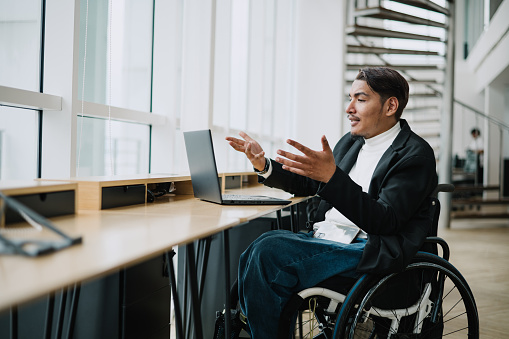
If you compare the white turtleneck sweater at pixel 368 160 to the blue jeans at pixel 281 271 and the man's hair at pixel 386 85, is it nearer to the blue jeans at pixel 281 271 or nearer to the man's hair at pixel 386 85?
the man's hair at pixel 386 85

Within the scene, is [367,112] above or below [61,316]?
above

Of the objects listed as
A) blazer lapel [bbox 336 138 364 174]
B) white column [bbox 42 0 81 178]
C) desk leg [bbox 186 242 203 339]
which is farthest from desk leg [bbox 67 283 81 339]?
blazer lapel [bbox 336 138 364 174]

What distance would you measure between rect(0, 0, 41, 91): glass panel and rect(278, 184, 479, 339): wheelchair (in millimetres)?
1525

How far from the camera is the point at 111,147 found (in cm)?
285

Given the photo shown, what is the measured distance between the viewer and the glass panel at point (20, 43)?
2053mm

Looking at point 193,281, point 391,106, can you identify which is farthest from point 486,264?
point 193,281

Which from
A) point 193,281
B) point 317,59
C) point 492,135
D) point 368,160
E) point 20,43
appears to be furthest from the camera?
point 492,135

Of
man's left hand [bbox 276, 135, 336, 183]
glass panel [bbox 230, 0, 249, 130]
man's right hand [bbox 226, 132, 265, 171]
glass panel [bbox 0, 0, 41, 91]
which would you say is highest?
glass panel [bbox 230, 0, 249, 130]

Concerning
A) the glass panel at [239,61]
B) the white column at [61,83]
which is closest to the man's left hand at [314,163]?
the white column at [61,83]

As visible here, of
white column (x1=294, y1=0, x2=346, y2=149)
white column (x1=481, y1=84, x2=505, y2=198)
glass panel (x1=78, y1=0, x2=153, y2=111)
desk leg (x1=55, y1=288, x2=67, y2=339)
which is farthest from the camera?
white column (x1=481, y1=84, x2=505, y2=198)

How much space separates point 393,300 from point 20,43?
6.09 feet

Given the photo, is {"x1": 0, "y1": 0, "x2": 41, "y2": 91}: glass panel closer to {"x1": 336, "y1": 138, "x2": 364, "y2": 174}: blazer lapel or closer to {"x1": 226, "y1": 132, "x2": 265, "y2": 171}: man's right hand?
{"x1": 226, "y1": 132, "x2": 265, "y2": 171}: man's right hand

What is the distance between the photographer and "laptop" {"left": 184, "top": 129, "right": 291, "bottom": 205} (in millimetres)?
1866

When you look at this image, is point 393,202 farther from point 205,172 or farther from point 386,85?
point 205,172
